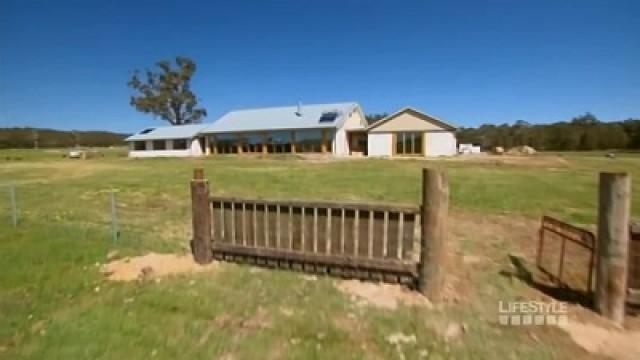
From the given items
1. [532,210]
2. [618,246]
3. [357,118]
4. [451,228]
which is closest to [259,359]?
[618,246]

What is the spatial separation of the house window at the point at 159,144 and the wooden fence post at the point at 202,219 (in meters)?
43.0

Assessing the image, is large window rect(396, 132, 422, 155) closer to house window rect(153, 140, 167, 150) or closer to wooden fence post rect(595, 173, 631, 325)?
house window rect(153, 140, 167, 150)

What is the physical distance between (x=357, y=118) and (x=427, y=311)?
121ft

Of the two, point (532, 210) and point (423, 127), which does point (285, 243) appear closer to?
point (532, 210)

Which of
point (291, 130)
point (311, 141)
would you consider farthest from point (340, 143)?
point (291, 130)

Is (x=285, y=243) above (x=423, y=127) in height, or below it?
below

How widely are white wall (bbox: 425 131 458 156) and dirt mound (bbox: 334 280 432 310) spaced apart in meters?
30.2

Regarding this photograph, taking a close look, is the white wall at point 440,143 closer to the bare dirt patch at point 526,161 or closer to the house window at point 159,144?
the bare dirt patch at point 526,161

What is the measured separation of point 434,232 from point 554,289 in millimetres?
1697

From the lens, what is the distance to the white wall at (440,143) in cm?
3312

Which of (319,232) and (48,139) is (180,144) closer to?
(319,232)

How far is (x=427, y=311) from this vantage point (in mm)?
3994

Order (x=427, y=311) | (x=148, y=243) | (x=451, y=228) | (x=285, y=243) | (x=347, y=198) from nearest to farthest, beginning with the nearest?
(x=427, y=311) → (x=285, y=243) → (x=148, y=243) → (x=451, y=228) → (x=347, y=198)

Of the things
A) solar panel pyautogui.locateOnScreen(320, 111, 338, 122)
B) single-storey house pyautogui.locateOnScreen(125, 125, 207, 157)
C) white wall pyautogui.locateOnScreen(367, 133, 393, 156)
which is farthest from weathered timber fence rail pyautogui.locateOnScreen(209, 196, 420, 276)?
single-storey house pyautogui.locateOnScreen(125, 125, 207, 157)
